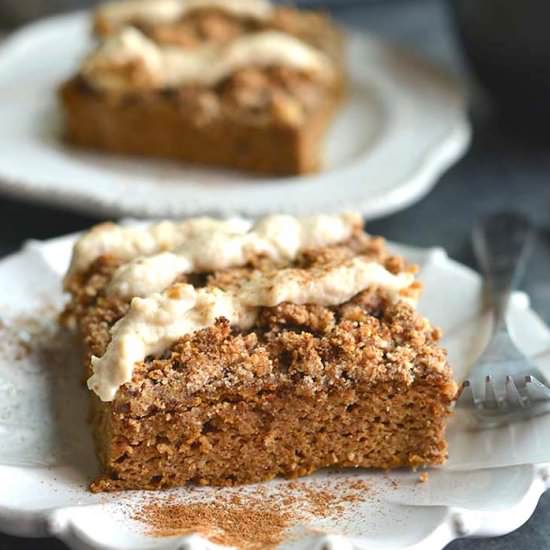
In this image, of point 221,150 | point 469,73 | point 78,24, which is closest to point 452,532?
point 221,150

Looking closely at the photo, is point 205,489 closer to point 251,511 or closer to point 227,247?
point 251,511

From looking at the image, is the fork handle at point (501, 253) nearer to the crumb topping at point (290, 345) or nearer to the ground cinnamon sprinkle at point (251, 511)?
the crumb topping at point (290, 345)

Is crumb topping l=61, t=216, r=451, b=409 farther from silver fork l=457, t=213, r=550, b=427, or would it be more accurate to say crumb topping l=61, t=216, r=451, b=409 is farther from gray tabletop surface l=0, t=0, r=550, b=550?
gray tabletop surface l=0, t=0, r=550, b=550

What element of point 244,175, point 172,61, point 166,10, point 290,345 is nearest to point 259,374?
point 290,345

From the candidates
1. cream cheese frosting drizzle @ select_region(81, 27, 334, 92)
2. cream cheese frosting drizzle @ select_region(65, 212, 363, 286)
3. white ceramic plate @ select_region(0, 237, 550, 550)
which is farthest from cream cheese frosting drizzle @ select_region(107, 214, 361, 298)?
cream cheese frosting drizzle @ select_region(81, 27, 334, 92)

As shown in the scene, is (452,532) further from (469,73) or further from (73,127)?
(469,73)

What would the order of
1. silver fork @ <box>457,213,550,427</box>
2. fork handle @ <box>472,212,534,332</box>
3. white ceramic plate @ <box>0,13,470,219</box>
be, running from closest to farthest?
silver fork @ <box>457,213,550,427</box>, fork handle @ <box>472,212,534,332</box>, white ceramic plate @ <box>0,13,470,219</box>
